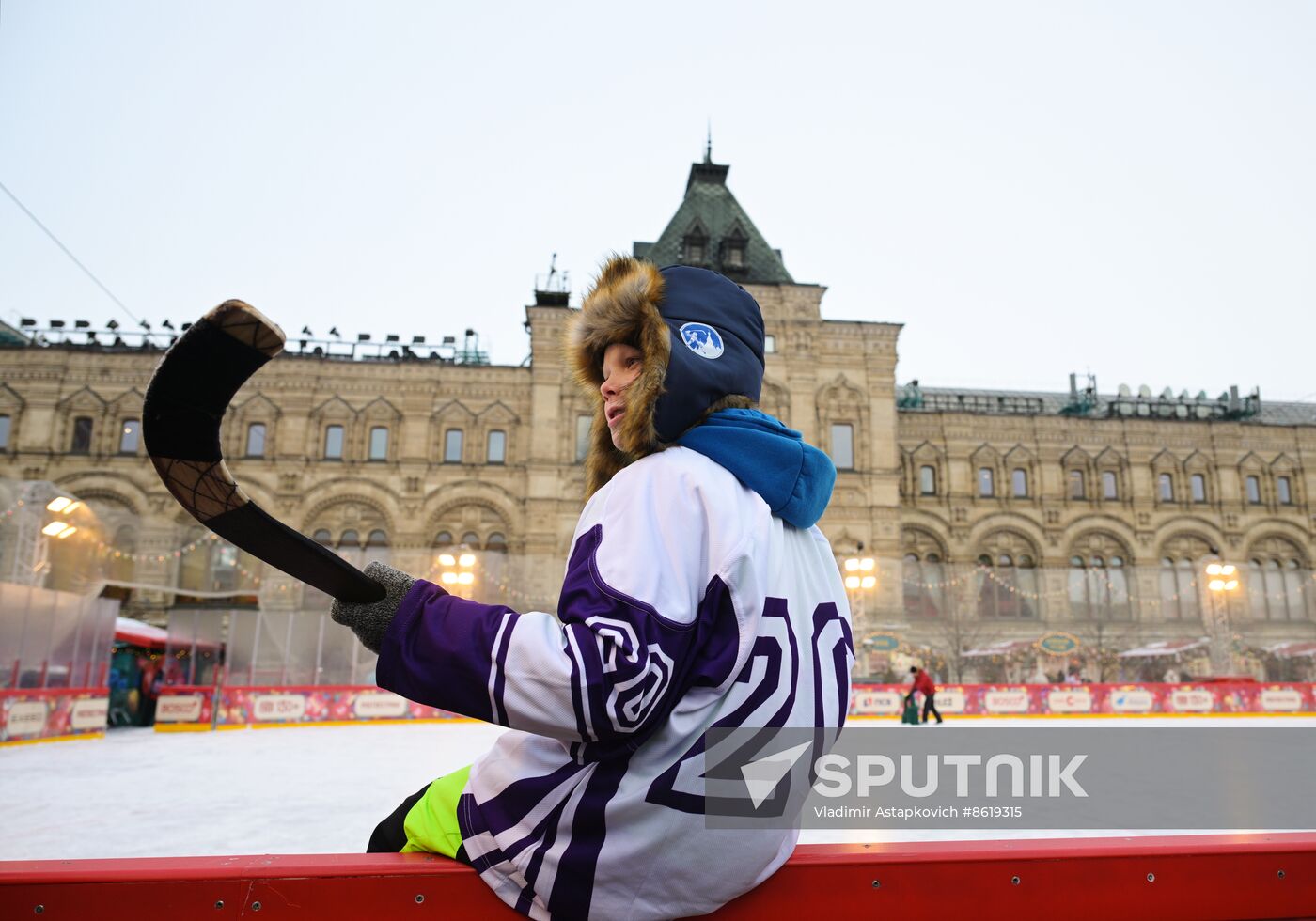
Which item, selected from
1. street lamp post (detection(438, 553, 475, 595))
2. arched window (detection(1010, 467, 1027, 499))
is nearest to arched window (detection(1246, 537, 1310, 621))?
arched window (detection(1010, 467, 1027, 499))

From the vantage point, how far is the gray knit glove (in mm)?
1276

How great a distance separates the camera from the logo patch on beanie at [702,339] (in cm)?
154

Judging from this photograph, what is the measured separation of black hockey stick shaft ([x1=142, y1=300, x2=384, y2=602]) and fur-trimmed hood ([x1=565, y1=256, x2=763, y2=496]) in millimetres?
503

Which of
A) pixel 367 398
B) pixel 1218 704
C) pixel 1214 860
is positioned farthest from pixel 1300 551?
pixel 1214 860

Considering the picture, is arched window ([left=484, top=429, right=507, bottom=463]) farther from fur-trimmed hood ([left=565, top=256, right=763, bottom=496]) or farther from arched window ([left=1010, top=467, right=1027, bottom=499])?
fur-trimmed hood ([left=565, top=256, right=763, bottom=496])

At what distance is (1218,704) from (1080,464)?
42.5 feet

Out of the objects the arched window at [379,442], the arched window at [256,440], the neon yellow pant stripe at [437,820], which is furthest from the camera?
the arched window at [379,442]

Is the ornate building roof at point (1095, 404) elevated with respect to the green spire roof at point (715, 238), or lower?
lower

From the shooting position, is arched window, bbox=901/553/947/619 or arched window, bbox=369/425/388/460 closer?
arched window, bbox=901/553/947/619

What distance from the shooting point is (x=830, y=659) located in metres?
1.50

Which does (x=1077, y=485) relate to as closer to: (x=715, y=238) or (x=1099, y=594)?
(x=1099, y=594)

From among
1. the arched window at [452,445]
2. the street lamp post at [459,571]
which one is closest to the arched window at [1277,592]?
the street lamp post at [459,571]

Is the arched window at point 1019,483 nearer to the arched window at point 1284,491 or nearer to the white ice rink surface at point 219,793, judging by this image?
the arched window at point 1284,491

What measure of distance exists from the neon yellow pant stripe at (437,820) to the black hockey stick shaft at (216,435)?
0.42 meters
